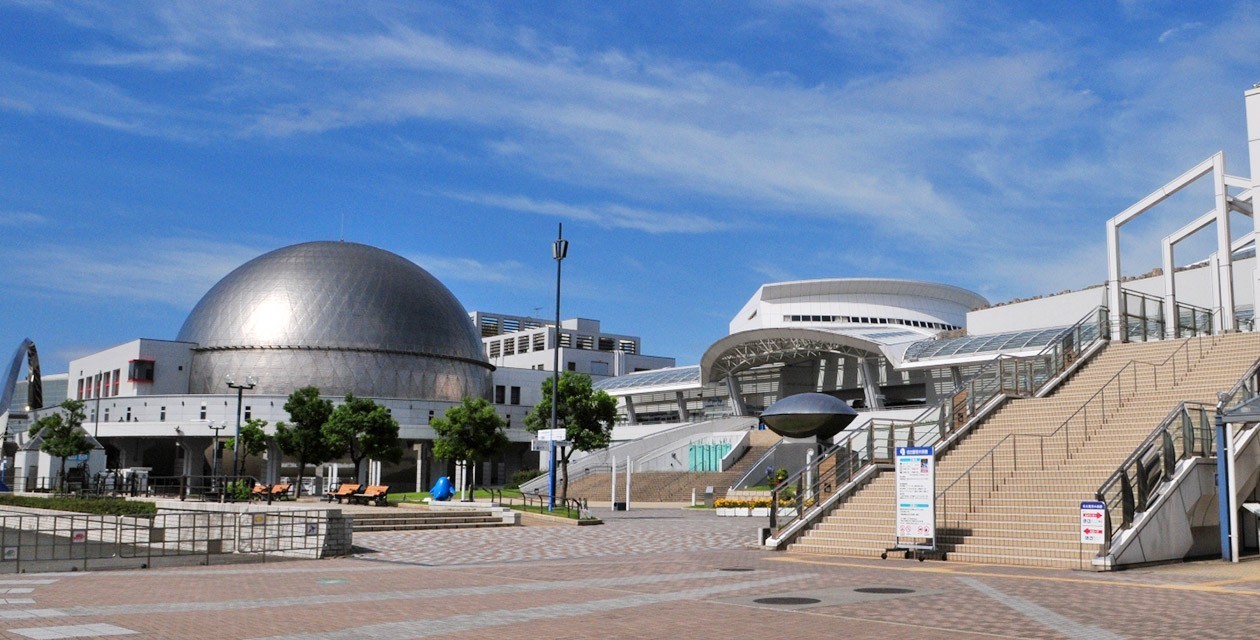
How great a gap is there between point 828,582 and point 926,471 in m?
4.30

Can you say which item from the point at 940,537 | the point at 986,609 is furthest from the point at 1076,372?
the point at 986,609

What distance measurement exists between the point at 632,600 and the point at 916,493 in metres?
7.73

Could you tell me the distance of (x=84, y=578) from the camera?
16.8 meters

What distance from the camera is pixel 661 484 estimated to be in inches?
2242

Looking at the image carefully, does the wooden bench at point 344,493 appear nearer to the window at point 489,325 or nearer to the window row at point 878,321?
the window row at point 878,321

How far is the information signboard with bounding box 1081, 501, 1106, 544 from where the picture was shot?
56.4 ft

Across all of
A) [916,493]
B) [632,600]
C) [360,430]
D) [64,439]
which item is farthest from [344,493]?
[64,439]

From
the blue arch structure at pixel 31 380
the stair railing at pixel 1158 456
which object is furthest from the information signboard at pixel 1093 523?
the blue arch structure at pixel 31 380

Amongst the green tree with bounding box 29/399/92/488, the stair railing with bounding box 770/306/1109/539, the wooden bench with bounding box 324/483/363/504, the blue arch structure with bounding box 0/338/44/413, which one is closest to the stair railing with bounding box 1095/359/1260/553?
the stair railing with bounding box 770/306/1109/539

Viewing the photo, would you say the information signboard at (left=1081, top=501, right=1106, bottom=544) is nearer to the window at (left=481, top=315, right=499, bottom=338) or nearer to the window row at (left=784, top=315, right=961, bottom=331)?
the window row at (left=784, top=315, right=961, bottom=331)

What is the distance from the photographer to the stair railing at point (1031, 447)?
21.4 meters

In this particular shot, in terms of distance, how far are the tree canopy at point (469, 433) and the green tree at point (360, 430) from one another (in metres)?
8.62

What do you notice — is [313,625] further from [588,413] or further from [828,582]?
[588,413]

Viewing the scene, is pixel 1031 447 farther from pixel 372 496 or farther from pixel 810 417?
pixel 372 496
